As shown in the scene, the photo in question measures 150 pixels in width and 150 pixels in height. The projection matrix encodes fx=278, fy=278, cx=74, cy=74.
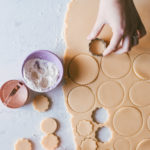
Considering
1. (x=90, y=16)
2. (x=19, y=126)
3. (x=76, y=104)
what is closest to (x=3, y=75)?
(x=19, y=126)

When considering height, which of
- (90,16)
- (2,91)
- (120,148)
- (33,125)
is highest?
(90,16)

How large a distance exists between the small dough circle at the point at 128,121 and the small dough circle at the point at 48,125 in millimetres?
248

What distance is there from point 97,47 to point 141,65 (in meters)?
0.19

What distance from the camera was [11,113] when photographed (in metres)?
1.15

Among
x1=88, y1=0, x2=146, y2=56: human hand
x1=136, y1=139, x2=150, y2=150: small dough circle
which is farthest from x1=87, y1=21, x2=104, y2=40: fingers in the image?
x1=136, y1=139, x2=150, y2=150: small dough circle

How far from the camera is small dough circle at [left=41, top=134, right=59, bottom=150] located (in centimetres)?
115

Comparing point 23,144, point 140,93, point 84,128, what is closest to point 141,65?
point 140,93

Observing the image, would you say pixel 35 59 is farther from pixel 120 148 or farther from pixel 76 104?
pixel 120 148

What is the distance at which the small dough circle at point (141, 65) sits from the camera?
1127 millimetres

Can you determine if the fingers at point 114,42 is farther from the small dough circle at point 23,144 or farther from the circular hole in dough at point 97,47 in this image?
the small dough circle at point 23,144

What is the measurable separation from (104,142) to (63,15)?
0.55 meters

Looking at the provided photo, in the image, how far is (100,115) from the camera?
115 centimetres

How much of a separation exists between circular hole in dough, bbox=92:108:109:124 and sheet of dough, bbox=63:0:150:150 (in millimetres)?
19

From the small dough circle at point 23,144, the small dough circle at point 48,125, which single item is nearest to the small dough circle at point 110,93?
the small dough circle at point 48,125
